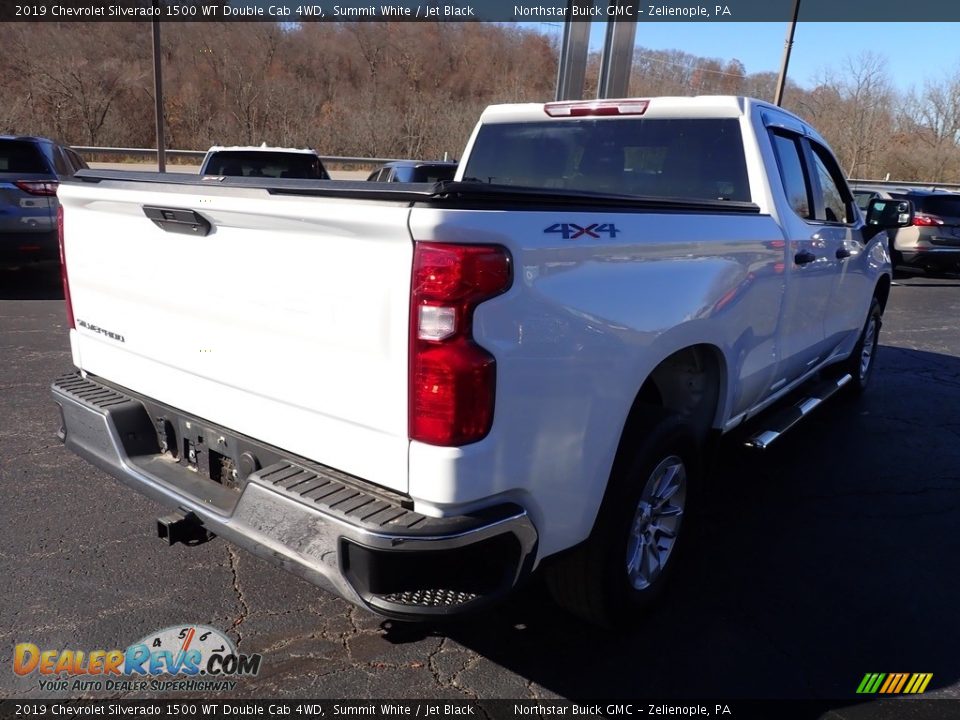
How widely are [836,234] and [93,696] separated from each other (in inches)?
177

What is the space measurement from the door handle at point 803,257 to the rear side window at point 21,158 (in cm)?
894

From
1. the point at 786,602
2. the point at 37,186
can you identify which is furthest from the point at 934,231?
the point at 37,186

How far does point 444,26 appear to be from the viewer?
61875 millimetres

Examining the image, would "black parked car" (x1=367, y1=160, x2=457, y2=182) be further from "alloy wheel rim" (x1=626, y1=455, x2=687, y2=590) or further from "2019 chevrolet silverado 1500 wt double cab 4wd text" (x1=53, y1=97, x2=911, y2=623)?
"alloy wheel rim" (x1=626, y1=455, x2=687, y2=590)

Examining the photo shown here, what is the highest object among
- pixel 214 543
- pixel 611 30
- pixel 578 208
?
pixel 611 30

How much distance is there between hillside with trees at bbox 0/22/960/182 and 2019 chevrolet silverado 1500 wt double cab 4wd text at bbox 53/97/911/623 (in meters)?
38.9

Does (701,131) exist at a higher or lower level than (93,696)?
higher

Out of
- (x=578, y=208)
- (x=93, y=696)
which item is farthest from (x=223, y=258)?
(x=93, y=696)

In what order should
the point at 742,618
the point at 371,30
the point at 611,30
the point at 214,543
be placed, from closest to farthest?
the point at 742,618 < the point at 214,543 < the point at 611,30 < the point at 371,30

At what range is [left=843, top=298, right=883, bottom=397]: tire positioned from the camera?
20.0ft

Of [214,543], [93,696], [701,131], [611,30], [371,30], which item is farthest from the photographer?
[371,30]

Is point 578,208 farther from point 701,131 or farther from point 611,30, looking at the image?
point 611,30

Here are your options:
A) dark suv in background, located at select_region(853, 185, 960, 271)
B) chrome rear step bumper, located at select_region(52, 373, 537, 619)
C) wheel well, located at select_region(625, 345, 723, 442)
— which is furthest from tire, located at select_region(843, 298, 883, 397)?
dark suv in background, located at select_region(853, 185, 960, 271)

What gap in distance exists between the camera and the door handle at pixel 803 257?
386 centimetres
